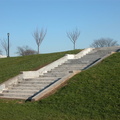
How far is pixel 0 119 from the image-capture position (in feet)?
25.5

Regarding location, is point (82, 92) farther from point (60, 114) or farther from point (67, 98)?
point (60, 114)

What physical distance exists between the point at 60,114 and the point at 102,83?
2.92 meters

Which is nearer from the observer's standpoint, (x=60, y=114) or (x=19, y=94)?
(x=60, y=114)

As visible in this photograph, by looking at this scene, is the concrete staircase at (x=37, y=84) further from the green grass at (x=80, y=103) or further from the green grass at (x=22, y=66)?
the green grass at (x=22, y=66)

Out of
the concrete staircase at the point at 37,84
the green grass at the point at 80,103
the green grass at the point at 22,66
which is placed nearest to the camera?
the green grass at the point at 80,103

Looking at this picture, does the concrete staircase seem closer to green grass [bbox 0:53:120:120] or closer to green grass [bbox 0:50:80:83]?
green grass [bbox 0:53:120:120]

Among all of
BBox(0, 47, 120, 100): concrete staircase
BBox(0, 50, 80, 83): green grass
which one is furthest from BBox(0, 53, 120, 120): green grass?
BBox(0, 50, 80, 83): green grass

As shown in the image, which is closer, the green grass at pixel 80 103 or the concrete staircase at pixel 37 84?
the green grass at pixel 80 103

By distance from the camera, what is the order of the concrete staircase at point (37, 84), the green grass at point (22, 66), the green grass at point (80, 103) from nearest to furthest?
the green grass at point (80, 103) → the concrete staircase at point (37, 84) → the green grass at point (22, 66)

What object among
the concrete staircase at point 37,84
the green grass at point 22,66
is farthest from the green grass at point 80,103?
the green grass at point 22,66

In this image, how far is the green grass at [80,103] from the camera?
7973mm

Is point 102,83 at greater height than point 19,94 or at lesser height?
greater

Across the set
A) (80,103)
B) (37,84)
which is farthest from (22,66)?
(80,103)

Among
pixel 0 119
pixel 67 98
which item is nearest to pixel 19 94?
pixel 67 98
